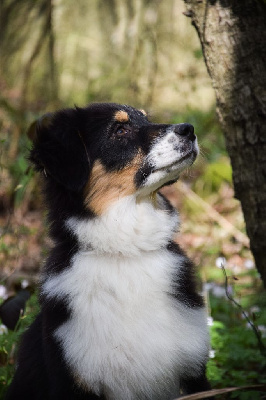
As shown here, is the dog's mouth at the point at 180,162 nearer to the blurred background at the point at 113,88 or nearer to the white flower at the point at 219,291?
the white flower at the point at 219,291

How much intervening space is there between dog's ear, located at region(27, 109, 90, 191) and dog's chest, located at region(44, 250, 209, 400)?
0.47 metres

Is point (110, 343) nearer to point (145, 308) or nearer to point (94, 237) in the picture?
point (145, 308)

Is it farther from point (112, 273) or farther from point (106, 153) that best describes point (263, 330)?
point (106, 153)

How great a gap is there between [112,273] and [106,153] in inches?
29.3

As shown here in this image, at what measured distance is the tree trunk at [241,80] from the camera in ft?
12.6

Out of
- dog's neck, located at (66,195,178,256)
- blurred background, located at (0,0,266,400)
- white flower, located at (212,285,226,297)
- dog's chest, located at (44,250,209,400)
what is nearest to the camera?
dog's chest, located at (44,250,209,400)

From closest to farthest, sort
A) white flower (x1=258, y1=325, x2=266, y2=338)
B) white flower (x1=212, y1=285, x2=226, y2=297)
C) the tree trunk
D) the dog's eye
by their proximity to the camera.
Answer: the dog's eye
the tree trunk
white flower (x1=258, y1=325, x2=266, y2=338)
white flower (x1=212, y1=285, x2=226, y2=297)

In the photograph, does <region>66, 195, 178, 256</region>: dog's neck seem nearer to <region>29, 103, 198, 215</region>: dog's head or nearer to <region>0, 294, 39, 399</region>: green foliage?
<region>29, 103, 198, 215</region>: dog's head

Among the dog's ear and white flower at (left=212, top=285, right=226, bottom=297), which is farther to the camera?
white flower at (left=212, top=285, right=226, bottom=297)

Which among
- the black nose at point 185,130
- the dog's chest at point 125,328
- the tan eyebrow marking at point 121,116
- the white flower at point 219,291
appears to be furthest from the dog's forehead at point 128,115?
the white flower at point 219,291

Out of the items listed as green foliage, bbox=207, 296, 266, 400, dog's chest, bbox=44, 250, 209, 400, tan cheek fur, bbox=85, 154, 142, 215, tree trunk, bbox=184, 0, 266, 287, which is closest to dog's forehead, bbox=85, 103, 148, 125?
tan cheek fur, bbox=85, 154, 142, 215

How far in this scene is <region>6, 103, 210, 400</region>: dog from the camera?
3230 mm

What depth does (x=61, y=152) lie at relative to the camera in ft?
11.5

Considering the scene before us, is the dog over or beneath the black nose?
beneath
